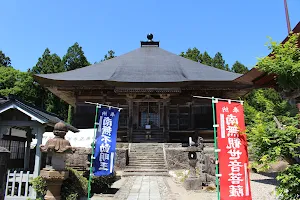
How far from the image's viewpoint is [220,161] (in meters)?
5.11

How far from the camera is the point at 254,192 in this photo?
823 centimetres

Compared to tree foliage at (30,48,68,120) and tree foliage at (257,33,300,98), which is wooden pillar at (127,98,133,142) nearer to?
tree foliage at (257,33,300,98)

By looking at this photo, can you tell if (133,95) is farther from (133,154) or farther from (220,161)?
(220,161)

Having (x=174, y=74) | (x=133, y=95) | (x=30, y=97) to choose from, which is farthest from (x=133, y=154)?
(x=30, y=97)

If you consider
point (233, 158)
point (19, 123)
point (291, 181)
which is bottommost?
point (291, 181)

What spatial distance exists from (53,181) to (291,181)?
5.38 metres

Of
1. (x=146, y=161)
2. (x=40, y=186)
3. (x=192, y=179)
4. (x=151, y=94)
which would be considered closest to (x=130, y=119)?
(x=151, y=94)

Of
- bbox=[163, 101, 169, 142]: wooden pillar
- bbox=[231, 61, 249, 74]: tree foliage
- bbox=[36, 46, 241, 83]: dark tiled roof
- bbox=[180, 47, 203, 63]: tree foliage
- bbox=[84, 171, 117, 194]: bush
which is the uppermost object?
bbox=[180, 47, 203, 63]: tree foliage

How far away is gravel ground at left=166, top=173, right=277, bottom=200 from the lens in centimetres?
763

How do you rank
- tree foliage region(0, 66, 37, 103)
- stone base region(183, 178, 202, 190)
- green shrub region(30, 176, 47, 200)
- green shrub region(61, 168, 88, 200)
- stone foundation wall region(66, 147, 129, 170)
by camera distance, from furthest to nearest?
tree foliage region(0, 66, 37, 103)
stone foundation wall region(66, 147, 129, 170)
stone base region(183, 178, 202, 190)
green shrub region(30, 176, 47, 200)
green shrub region(61, 168, 88, 200)

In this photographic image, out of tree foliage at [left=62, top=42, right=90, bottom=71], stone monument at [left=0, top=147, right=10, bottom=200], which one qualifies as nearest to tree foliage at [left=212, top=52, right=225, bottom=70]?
tree foliage at [left=62, top=42, right=90, bottom=71]

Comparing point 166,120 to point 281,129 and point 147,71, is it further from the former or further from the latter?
point 281,129

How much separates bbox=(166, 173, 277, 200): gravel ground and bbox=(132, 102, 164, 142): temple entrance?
6.81 m

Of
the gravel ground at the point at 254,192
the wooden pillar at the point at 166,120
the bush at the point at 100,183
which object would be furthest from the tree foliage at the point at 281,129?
the wooden pillar at the point at 166,120
